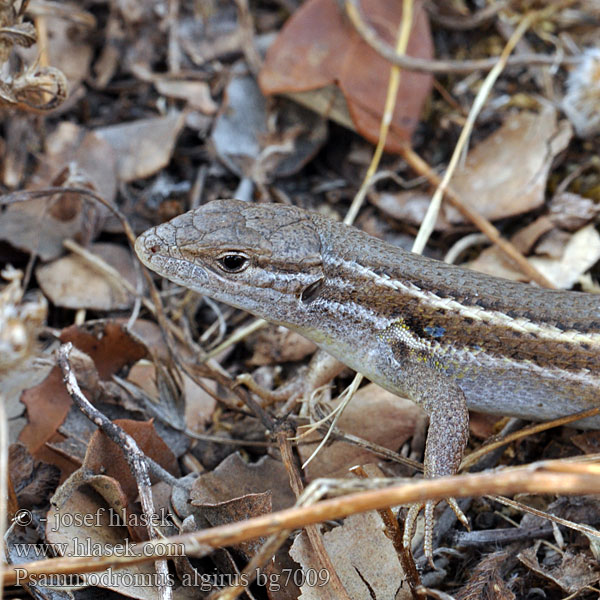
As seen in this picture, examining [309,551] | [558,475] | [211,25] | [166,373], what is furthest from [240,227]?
[211,25]

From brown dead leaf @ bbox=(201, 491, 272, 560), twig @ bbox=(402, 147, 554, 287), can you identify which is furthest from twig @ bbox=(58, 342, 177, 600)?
twig @ bbox=(402, 147, 554, 287)

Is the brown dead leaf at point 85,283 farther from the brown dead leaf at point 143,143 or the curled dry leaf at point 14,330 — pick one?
the curled dry leaf at point 14,330

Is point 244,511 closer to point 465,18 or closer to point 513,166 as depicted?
point 513,166

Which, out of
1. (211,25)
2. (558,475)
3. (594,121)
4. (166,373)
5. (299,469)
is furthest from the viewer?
(211,25)

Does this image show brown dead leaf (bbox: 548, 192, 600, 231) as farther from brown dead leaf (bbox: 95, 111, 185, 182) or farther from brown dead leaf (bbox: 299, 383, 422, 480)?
brown dead leaf (bbox: 95, 111, 185, 182)

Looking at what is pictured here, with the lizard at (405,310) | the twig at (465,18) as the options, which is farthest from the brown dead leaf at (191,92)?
the lizard at (405,310)

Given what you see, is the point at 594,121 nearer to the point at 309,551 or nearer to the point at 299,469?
the point at 299,469
